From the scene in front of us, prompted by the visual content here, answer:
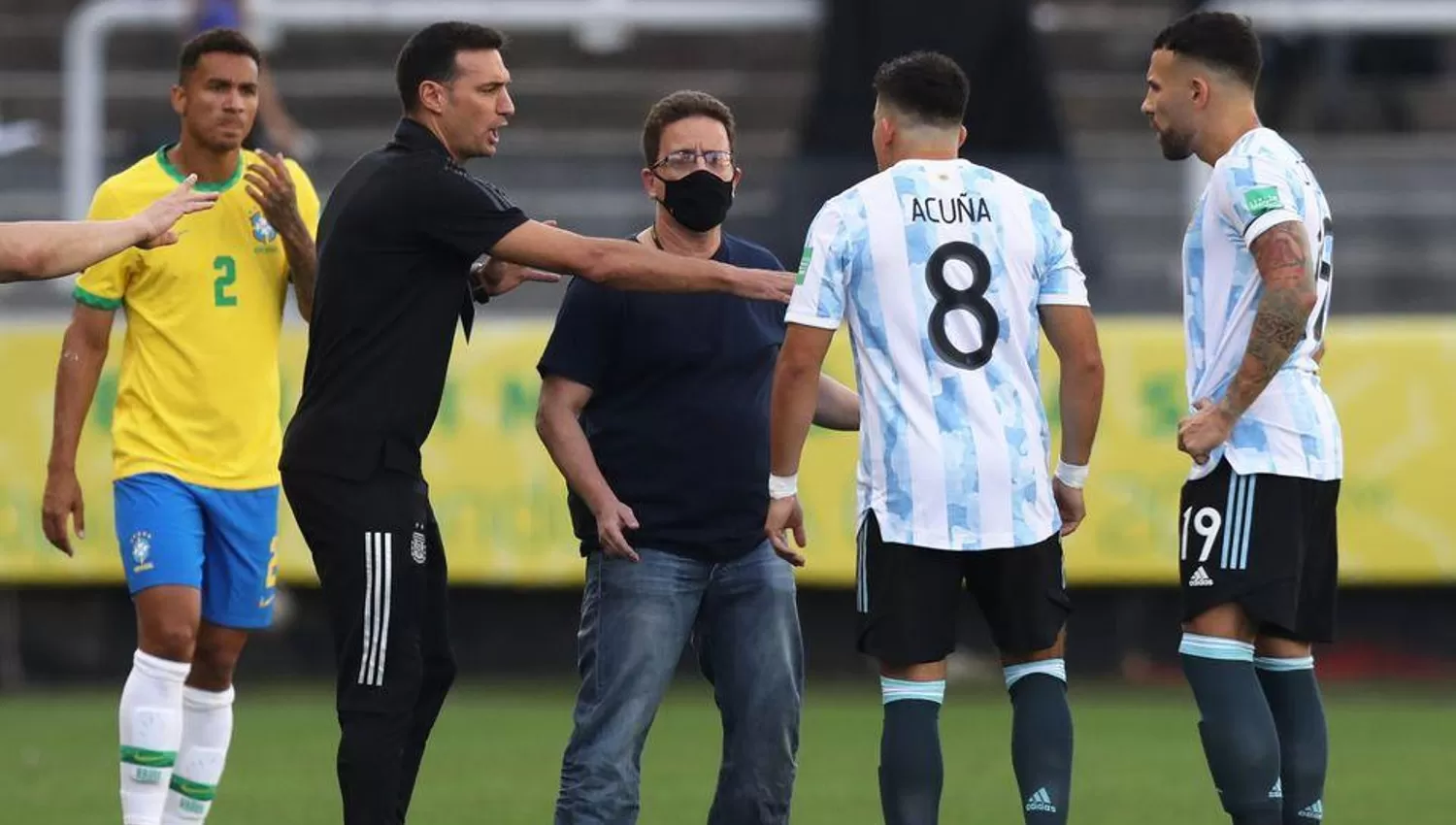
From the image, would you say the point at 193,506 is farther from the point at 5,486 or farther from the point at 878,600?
the point at 5,486

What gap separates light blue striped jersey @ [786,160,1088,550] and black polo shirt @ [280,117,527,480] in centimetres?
95

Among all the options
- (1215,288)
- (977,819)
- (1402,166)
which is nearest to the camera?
(1215,288)

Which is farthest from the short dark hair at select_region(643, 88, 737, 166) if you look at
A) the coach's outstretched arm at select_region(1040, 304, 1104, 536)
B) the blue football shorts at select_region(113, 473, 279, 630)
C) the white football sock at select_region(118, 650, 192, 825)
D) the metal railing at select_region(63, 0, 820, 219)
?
the metal railing at select_region(63, 0, 820, 219)

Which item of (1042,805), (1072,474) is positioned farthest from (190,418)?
(1042,805)

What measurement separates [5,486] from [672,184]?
6940 mm

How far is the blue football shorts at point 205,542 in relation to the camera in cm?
772

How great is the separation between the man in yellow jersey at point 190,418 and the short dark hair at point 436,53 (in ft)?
3.37

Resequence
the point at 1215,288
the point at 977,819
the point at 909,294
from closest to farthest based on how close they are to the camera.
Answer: the point at 909,294 < the point at 1215,288 < the point at 977,819

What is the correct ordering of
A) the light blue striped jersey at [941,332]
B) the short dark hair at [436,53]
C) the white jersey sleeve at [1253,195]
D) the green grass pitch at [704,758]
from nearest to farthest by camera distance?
the light blue striped jersey at [941,332] < the white jersey sleeve at [1253,195] < the short dark hair at [436,53] < the green grass pitch at [704,758]

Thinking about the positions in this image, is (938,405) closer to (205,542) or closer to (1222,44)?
(1222,44)

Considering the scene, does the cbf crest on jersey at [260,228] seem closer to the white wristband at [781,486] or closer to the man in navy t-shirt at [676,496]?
the man in navy t-shirt at [676,496]

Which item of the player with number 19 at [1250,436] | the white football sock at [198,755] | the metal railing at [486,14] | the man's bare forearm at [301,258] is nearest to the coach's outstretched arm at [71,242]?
the man's bare forearm at [301,258]

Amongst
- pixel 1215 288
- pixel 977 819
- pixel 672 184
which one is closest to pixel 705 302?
pixel 672 184

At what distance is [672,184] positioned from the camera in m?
6.82
